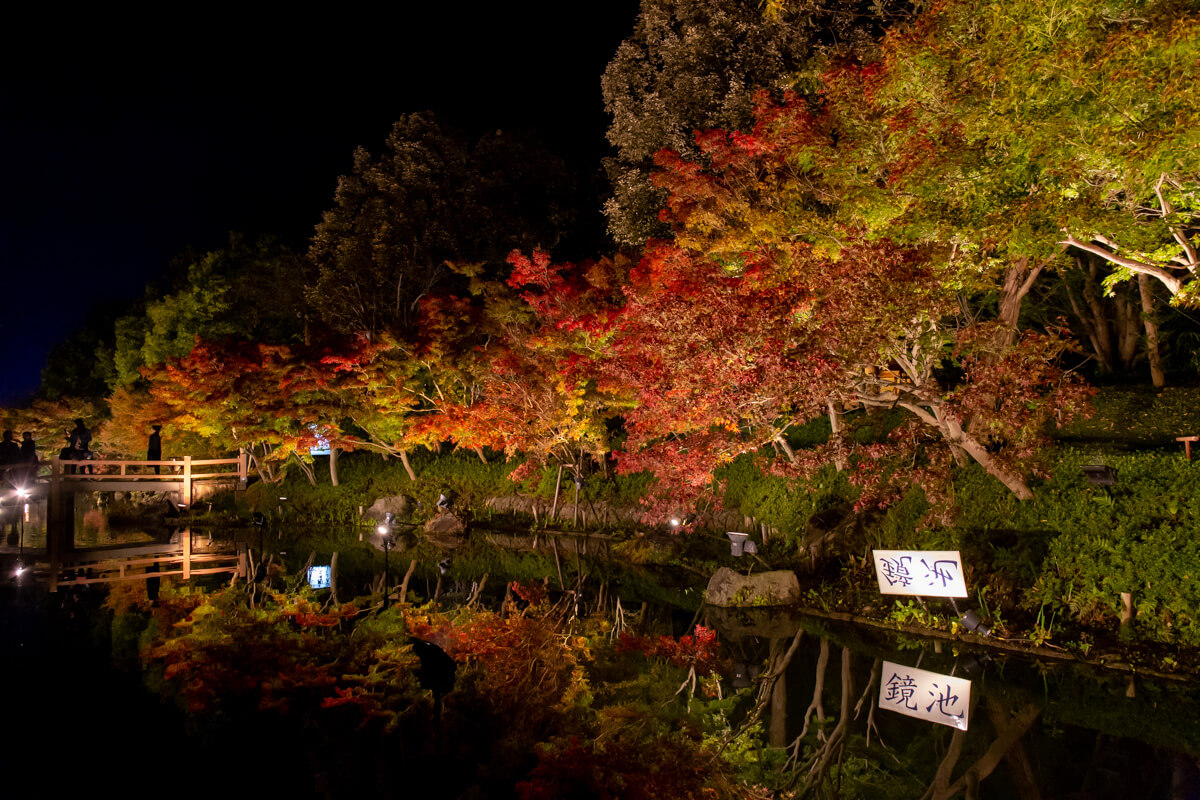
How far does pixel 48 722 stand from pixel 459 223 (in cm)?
1778

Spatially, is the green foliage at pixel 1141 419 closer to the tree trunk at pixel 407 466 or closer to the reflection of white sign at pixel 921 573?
the reflection of white sign at pixel 921 573

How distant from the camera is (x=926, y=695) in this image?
270 inches

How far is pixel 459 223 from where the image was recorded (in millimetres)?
22391

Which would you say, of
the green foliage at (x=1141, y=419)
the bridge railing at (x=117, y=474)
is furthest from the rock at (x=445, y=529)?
the green foliage at (x=1141, y=419)

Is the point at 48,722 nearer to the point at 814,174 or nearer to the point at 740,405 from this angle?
the point at 740,405

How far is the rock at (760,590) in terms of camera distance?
406 inches

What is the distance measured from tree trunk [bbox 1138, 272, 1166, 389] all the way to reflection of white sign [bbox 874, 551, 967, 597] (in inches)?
303

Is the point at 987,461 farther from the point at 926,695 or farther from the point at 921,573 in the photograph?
the point at 926,695

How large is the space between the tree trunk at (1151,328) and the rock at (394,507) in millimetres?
17584

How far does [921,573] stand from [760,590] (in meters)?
2.49

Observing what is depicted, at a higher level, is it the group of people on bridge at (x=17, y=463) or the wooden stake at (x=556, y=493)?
the group of people on bridge at (x=17, y=463)

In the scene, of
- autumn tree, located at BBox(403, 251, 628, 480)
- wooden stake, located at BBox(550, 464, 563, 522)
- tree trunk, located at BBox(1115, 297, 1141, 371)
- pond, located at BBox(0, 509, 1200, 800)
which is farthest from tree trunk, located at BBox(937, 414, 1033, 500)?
wooden stake, located at BBox(550, 464, 563, 522)

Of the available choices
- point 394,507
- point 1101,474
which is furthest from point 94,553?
point 1101,474

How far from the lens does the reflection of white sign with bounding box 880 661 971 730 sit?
21.0ft
